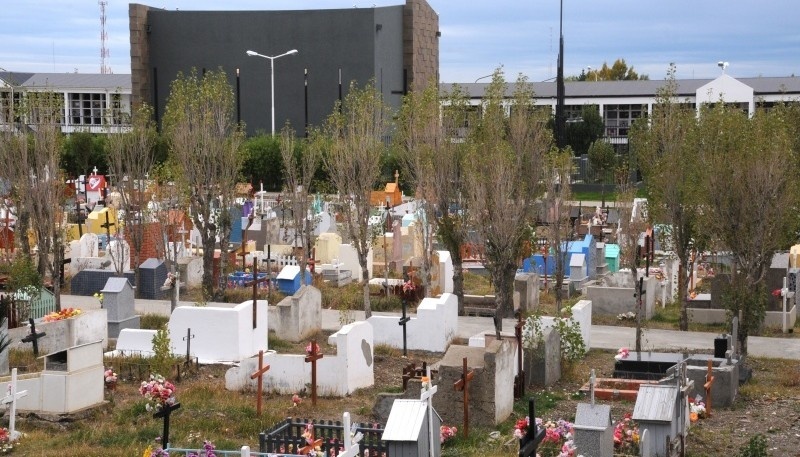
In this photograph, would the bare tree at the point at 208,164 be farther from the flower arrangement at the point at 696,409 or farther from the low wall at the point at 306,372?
the flower arrangement at the point at 696,409

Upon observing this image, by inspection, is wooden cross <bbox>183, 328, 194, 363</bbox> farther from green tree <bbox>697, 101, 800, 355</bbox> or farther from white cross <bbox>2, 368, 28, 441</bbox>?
green tree <bbox>697, 101, 800, 355</bbox>

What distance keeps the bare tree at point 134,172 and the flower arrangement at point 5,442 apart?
1522cm

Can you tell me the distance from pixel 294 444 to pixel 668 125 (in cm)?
2164

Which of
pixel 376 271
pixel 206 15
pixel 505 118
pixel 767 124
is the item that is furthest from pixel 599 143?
pixel 767 124

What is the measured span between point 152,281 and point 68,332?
7.04 metres

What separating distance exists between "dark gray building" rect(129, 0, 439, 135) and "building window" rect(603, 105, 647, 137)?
49.7ft

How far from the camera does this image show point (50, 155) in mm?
27438

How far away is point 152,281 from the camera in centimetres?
2886

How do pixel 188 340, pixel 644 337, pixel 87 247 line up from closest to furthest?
pixel 188 340, pixel 644 337, pixel 87 247

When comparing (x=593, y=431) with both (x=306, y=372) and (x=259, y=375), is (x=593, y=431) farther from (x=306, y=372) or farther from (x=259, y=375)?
(x=306, y=372)

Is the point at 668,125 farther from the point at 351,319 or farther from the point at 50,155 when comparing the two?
the point at 50,155

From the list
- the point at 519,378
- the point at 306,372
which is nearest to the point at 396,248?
the point at 306,372

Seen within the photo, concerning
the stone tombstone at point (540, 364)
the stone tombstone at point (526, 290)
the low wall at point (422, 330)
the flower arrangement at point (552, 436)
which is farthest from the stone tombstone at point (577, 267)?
the flower arrangement at point (552, 436)

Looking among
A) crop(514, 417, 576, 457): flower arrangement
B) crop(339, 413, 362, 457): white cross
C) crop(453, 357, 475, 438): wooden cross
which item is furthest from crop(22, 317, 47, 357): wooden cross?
crop(339, 413, 362, 457): white cross
